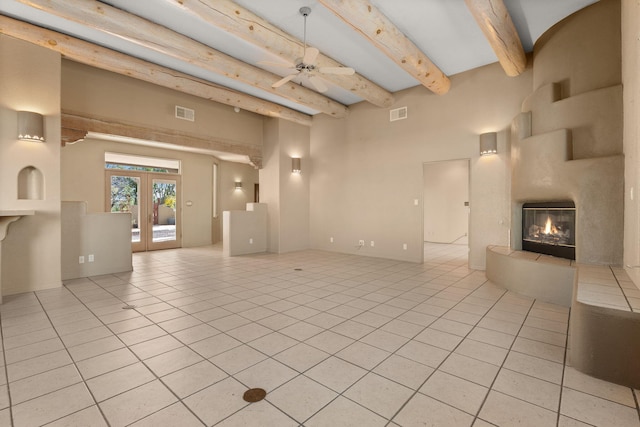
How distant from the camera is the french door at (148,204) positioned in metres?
7.57

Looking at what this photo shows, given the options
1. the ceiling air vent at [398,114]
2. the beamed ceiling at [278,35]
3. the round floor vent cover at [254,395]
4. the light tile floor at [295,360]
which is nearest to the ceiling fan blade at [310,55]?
the beamed ceiling at [278,35]

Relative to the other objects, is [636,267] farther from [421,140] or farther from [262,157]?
[262,157]

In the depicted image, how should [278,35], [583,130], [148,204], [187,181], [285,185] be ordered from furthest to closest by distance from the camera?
[187,181], [148,204], [285,185], [278,35], [583,130]

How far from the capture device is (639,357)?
1.94 meters

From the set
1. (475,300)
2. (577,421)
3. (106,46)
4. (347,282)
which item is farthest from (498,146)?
(106,46)

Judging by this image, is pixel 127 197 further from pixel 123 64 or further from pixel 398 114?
pixel 398 114

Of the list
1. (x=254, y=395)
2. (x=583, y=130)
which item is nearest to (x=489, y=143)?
(x=583, y=130)

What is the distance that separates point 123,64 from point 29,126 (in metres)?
1.72

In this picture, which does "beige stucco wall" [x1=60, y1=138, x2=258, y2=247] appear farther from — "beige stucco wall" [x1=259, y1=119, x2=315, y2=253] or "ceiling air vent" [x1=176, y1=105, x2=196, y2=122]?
"beige stucco wall" [x1=259, y1=119, x2=315, y2=253]

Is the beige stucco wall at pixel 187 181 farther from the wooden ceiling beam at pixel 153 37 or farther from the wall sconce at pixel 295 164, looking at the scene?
the wooden ceiling beam at pixel 153 37

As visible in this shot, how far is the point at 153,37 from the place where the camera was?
4.05 metres

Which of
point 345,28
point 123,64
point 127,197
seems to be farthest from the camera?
point 127,197

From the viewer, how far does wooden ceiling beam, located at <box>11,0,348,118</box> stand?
3495mm

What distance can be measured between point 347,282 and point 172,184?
6306mm
